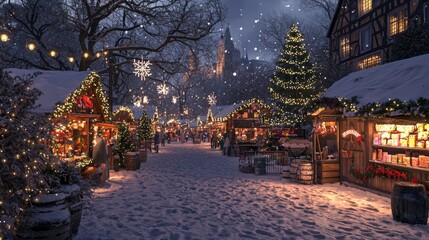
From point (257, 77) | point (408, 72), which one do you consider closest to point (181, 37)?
point (408, 72)

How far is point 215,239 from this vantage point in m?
6.91

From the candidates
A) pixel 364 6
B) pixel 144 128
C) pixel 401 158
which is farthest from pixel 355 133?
pixel 144 128

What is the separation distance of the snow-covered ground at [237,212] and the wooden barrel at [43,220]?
1.19 m

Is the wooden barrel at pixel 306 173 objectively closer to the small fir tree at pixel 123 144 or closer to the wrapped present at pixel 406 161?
the wrapped present at pixel 406 161

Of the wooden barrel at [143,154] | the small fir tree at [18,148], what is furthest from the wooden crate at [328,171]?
the wooden barrel at [143,154]

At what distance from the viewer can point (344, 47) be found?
32.8 m

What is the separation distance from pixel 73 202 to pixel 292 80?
29.3 metres

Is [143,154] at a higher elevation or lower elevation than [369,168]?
lower

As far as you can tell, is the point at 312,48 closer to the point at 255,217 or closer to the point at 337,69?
the point at 337,69

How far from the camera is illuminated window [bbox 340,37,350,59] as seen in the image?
3209 centimetres

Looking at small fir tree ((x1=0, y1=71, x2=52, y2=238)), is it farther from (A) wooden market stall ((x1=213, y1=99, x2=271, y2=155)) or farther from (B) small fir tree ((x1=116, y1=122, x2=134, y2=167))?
Result: (A) wooden market stall ((x1=213, y1=99, x2=271, y2=155))

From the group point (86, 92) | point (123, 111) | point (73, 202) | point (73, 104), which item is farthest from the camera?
point (123, 111)

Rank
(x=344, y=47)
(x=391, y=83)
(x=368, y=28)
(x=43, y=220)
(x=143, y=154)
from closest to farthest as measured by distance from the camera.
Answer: (x=43, y=220) → (x=391, y=83) → (x=143, y=154) → (x=368, y=28) → (x=344, y=47)

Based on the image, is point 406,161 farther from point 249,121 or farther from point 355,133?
point 249,121
